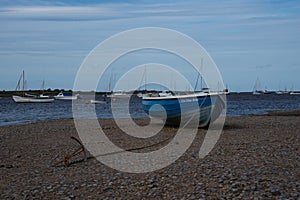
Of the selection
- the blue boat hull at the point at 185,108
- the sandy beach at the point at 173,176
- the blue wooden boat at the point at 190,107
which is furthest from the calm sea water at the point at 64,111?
the sandy beach at the point at 173,176

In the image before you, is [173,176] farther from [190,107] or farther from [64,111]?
[64,111]

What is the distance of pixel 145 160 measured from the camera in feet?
47.4

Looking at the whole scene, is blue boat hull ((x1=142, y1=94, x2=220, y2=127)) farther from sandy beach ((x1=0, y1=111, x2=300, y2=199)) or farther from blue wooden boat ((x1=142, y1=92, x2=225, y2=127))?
sandy beach ((x1=0, y1=111, x2=300, y2=199))

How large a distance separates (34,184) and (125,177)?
7.43 feet

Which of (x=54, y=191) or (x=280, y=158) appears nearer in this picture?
(x=54, y=191)

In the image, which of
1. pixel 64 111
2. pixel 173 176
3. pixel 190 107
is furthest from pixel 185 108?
pixel 64 111

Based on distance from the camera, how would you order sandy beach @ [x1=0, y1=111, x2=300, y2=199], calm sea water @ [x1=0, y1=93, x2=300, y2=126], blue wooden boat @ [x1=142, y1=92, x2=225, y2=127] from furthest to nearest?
calm sea water @ [x1=0, y1=93, x2=300, y2=126] < blue wooden boat @ [x1=142, y1=92, x2=225, y2=127] < sandy beach @ [x1=0, y1=111, x2=300, y2=199]

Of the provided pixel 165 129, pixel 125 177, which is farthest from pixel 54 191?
pixel 165 129

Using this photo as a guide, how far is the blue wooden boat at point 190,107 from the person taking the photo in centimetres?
2496

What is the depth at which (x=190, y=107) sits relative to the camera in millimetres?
25219

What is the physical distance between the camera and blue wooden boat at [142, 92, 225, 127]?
81.9 ft

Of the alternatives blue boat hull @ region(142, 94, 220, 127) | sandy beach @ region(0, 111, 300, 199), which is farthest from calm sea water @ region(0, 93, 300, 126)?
sandy beach @ region(0, 111, 300, 199)

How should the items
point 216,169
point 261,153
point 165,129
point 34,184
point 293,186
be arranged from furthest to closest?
point 165,129 < point 261,153 < point 216,169 < point 34,184 < point 293,186

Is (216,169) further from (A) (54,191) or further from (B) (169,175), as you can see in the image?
(A) (54,191)
